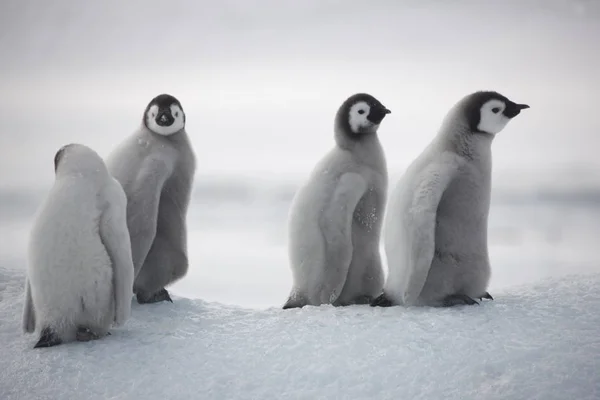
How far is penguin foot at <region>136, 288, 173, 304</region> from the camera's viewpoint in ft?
14.7

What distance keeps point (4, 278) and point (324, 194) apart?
2.40 metres

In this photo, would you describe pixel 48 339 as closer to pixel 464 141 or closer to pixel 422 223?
pixel 422 223

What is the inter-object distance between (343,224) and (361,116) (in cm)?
80

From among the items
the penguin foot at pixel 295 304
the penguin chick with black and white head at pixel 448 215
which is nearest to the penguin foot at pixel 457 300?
the penguin chick with black and white head at pixel 448 215

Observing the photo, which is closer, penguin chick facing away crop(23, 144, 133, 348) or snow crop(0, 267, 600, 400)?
snow crop(0, 267, 600, 400)

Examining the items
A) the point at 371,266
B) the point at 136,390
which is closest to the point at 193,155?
the point at 371,266

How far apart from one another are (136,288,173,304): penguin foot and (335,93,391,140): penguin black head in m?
1.61

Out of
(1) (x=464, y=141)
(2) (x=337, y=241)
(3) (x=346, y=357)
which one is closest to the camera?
(3) (x=346, y=357)

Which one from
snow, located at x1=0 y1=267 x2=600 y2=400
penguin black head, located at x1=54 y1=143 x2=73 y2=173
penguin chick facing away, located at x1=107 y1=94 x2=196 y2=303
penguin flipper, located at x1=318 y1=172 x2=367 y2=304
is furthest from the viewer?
penguin chick facing away, located at x1=107 y1=94 x2=196 y2=303

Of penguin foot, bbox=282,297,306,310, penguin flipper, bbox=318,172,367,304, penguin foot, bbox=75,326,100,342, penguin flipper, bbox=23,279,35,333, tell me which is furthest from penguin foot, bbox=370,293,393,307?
penguin flipper, bbox=23,279,35,333

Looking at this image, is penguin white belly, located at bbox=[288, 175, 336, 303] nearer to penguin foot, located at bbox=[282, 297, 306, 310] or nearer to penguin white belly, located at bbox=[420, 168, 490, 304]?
penguin foot, located at bbox=[282, 297, 306, 310]

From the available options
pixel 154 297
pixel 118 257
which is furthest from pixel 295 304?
pixel 118 257

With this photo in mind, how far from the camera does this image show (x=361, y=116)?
15.1 ft

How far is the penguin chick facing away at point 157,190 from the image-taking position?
4.45 metres
